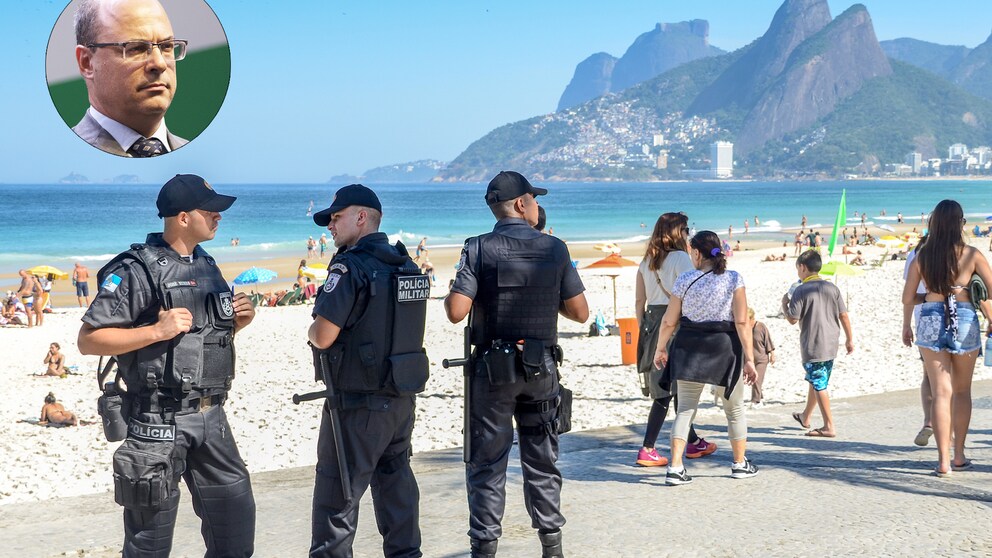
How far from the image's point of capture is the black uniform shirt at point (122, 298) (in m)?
3.72

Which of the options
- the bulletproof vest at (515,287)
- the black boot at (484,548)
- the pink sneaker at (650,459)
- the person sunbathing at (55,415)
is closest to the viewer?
the black boot at (484,548)

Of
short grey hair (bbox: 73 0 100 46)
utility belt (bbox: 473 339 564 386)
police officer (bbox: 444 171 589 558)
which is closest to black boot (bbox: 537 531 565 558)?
police officer (bbox: 444 171 589 558)

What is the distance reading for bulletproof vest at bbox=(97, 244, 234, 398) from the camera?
3.77 m

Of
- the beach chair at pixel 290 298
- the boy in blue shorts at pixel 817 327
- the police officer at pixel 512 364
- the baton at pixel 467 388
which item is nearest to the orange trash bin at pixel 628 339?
the boy in blue shorts at pixel 817 327

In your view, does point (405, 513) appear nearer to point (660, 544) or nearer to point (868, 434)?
point (660, 544)

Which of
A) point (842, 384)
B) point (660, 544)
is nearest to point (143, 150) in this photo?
point (660, 544)

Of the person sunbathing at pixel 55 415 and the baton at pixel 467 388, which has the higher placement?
the baton at pixel 467 388

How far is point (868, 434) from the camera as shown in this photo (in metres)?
7.49

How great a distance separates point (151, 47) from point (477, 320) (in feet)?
6.27

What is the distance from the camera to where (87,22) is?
4.24 meters

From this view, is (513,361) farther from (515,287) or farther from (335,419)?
(335,419)

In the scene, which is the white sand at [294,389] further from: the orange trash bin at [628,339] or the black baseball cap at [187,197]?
the black baseball cap at [187,197]

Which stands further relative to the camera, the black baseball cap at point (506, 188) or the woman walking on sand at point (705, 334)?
the woman walking on sand at point (705, 334)

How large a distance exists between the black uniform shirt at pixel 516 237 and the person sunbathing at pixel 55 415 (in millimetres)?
6368
